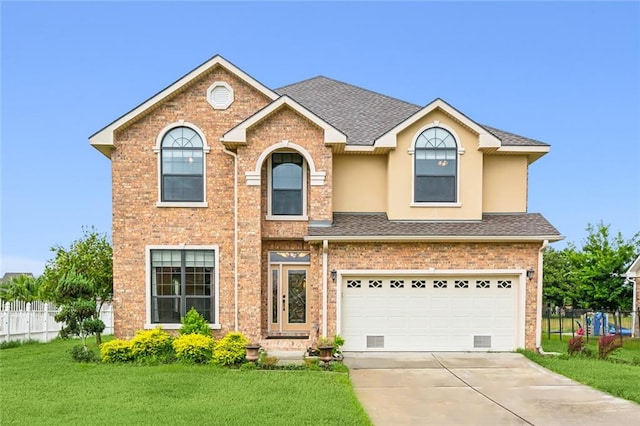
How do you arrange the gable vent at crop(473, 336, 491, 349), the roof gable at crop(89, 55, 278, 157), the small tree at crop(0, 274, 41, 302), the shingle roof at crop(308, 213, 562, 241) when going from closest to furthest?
1. the shingle roof at crop(308, 213, 562, 241)
2. the gable vent at crop(473, 336, 491, 349)
3. the roof gable at crop(89, 55, 278, 157)
4. the small tree at crop(0, 274, 41, 302)

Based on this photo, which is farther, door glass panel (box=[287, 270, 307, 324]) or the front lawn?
door glass panel (box=[287, 270, 307, 324])

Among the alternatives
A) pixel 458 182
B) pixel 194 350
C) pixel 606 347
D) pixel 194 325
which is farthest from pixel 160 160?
pixel 606 347

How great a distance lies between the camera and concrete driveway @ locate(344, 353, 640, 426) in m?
7.66

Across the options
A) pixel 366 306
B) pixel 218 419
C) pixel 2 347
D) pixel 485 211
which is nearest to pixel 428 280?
pixel 366 306

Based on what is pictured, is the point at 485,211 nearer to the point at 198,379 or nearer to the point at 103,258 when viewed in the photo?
the point at 198,379

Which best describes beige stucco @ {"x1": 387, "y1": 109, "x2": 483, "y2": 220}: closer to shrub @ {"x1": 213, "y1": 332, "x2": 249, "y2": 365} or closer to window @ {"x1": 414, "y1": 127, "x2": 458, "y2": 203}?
window @ {"x1": 414, "y1": 127, "x2": 458, "y2": 203}

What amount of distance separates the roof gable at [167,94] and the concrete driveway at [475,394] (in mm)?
8214

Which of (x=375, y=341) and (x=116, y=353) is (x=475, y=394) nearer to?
(x=375, y=341)

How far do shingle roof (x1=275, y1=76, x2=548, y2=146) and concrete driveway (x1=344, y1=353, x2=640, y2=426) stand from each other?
6372 millimetres

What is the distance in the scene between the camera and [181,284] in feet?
45.0

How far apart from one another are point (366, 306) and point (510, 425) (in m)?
6.25

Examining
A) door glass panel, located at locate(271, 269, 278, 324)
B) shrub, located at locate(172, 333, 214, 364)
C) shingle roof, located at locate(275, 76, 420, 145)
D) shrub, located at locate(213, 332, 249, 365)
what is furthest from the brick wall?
shingle roof, located at locate(275, 76, 420, 145)

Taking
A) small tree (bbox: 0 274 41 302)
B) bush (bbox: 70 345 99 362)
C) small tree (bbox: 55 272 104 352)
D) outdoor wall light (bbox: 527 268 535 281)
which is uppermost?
outdoor wall light (bbox: 527 268 535 281)

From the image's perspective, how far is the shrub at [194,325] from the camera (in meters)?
13.0
